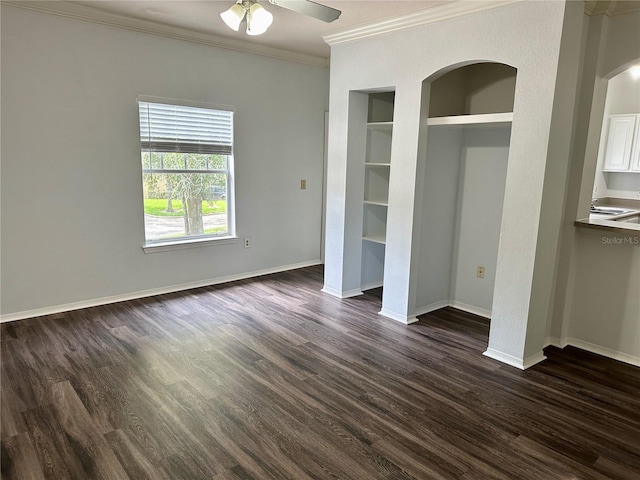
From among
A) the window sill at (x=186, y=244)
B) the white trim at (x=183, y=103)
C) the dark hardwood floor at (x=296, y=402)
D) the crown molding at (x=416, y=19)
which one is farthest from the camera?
the window sill at (x=186, y=244)

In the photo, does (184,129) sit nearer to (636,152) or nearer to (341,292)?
(341,292)

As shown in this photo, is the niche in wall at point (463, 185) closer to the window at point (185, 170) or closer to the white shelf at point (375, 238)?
the white shelf at point (375, 238)

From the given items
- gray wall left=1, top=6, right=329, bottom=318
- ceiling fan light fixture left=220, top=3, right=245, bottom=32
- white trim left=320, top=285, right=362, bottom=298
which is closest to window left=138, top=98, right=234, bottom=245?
gray wall left=1, top=6, right=329, bottom=318

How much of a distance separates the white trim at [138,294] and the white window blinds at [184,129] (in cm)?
145

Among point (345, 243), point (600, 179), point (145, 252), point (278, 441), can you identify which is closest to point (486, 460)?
point (278, 441)

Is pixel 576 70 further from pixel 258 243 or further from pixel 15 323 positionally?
pixel 15 323

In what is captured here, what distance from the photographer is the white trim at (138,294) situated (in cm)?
374

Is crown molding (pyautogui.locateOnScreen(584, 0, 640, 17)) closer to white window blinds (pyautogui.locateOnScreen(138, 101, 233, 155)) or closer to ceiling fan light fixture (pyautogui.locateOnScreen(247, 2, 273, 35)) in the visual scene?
ceiling fan light fixture (pyautogui.locateOnScreen(247, 2, 273, 35))

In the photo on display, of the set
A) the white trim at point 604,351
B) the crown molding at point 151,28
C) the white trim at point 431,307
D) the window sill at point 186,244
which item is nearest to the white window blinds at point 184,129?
the crown molding at point 151,28

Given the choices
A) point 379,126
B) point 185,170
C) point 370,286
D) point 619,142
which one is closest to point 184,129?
point 185,170

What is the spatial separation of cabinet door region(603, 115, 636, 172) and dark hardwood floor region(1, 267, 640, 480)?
3.85m

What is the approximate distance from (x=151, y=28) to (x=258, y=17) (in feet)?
6.50

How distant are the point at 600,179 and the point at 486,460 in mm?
5635

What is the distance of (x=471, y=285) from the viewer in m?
4.20
